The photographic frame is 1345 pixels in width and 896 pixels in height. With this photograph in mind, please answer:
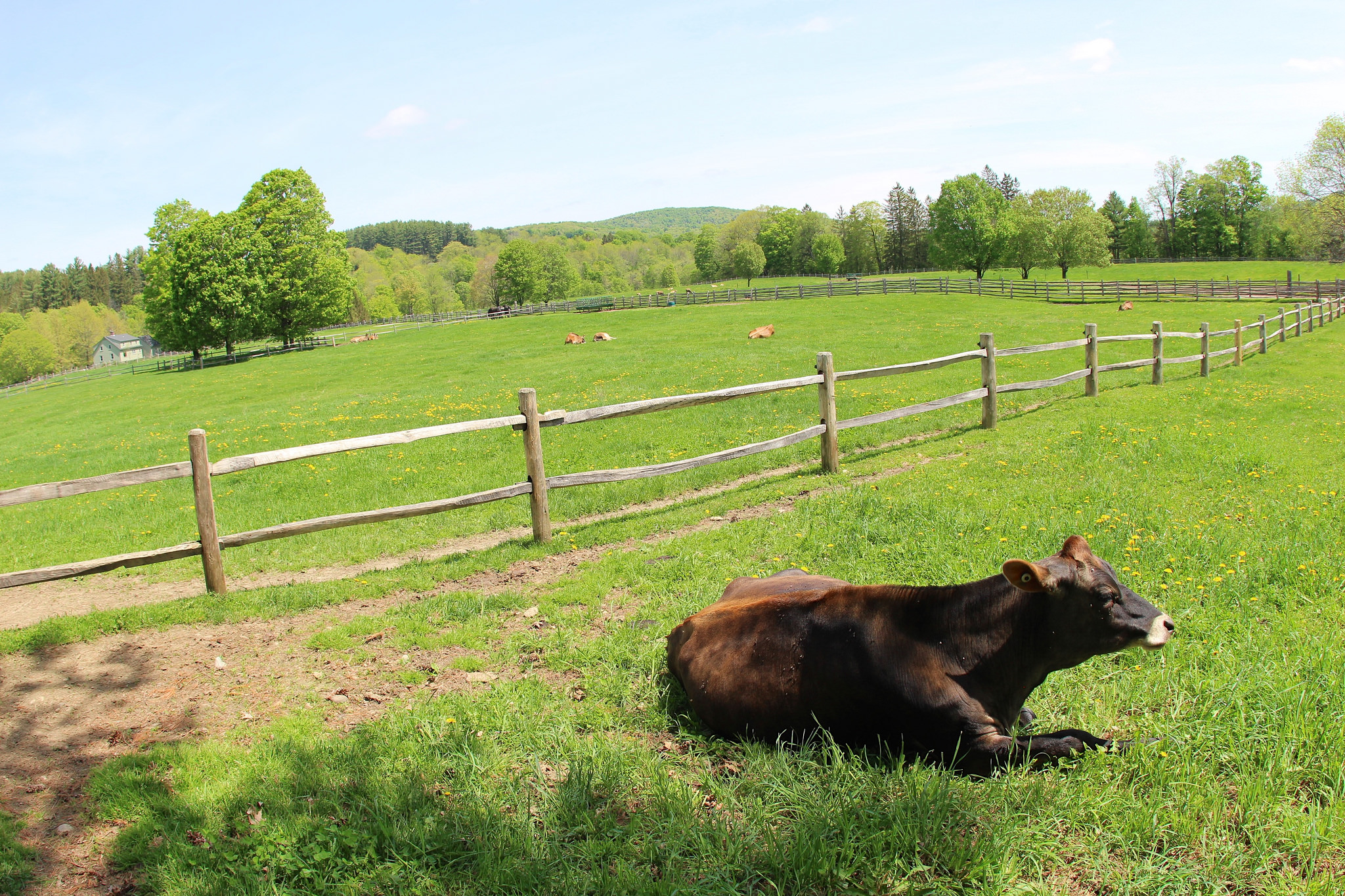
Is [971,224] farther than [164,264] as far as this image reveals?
Yes

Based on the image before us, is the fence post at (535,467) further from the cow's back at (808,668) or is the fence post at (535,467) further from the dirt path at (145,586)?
the cow's back at (808,668)

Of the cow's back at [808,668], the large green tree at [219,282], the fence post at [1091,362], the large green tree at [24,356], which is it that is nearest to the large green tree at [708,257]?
the large green tree at [219,282]

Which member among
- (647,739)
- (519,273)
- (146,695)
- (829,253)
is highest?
(829,253)

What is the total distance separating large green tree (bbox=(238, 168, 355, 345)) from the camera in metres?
50.6

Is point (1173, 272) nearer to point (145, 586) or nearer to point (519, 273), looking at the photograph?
point (519, 273)

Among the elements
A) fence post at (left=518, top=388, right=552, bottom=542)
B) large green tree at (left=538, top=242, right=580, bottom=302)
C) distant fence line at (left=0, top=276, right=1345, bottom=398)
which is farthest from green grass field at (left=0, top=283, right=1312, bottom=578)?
large green tree at (left=538, top=242, right=580, bottom=302)

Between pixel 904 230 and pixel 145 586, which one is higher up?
pixel 904 230

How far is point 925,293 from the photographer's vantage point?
5531 cm

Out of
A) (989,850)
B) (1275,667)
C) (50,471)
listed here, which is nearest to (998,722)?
(989,850)

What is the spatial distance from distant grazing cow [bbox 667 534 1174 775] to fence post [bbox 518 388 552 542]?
4.41 m

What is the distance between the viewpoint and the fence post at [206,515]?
22.3 ft

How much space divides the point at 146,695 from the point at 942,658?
4.62m

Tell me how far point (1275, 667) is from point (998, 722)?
5.52 feet

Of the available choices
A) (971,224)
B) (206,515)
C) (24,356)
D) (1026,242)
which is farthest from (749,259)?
(206,515)
